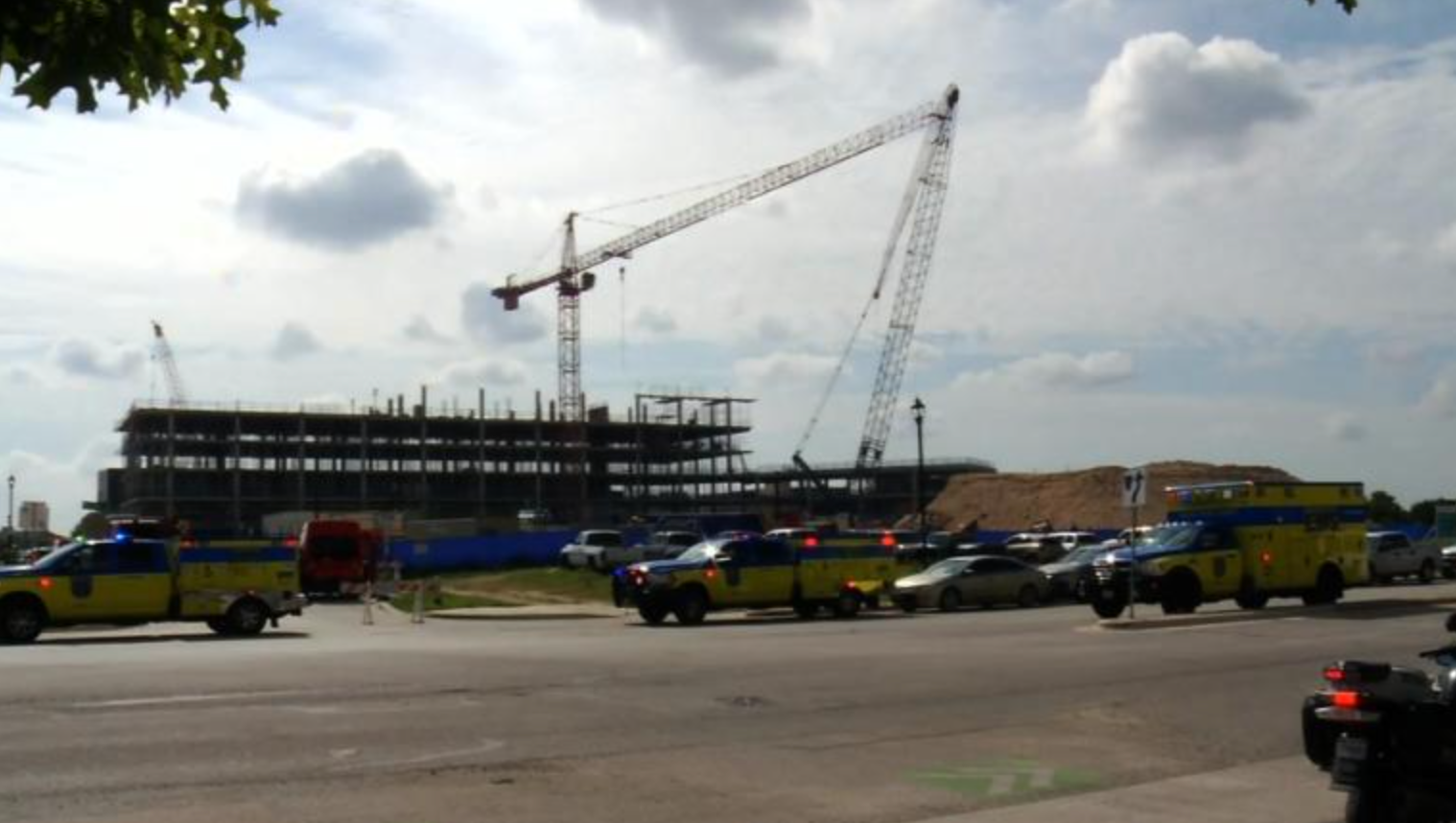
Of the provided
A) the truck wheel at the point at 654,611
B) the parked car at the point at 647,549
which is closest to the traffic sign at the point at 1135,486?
the truck wheel at the point at 654,611

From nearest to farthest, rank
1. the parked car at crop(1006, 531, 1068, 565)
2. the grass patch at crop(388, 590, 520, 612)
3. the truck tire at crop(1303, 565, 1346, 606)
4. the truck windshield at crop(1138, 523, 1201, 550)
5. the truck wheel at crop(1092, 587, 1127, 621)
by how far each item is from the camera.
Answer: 1. the truck wheel at crop(1092, 587, 1127, 621)
2. the truck windshield at crop(1138, 523, 1201, 550)
3. the truck tire at crop(1303, 565, 1346, 606)
4. the grass patch at crop(388, 590, 520, 612)
5. the parked car at crop(1006, 531, 1068, 565)

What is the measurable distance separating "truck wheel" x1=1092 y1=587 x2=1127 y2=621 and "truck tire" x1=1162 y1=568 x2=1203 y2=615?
0.94 m

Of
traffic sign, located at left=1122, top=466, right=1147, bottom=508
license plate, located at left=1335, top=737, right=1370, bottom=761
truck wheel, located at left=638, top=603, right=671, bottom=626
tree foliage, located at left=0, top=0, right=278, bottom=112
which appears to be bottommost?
truck wheel, located at left=638, top=603, right=671, bottom=626

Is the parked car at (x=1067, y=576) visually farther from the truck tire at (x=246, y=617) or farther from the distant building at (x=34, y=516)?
the distant building at (x=34, y=516)

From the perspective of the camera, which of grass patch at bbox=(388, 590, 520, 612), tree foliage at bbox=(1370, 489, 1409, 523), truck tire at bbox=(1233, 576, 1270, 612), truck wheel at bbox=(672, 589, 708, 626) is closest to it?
truck tire at bbox=(1233, 576, 1270, 612)

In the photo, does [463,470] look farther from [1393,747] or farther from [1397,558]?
[1393,747]

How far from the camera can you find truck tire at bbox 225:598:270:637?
1192 inches

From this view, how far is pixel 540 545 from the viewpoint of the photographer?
73.8 metres

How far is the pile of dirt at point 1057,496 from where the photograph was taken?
4390 inches

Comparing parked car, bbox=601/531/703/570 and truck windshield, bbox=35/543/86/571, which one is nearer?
truck windshield, bbox=35/543/86/571

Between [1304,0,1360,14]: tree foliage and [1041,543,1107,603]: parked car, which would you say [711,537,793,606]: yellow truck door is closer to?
[1041,543,1107,603]: parked car

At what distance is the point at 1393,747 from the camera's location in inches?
307

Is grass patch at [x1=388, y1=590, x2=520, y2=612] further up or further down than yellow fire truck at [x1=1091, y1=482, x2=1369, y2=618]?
further down

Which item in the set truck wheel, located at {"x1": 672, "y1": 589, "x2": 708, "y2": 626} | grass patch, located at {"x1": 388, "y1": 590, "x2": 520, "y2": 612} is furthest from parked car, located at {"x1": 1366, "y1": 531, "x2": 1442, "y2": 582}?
grass patch, located at {"x1": 388, "y1": 590, "x2": 520, "y2": 612}
